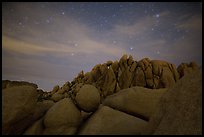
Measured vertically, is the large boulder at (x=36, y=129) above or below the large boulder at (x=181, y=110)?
below

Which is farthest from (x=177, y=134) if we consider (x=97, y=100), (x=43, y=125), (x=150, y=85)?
(x=150, y=85)

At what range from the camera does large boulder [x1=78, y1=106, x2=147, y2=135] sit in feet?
21.4

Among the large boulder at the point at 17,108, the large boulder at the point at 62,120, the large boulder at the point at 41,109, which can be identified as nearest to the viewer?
the large boulder at the point at 17,108

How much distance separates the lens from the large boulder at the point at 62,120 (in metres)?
7.02

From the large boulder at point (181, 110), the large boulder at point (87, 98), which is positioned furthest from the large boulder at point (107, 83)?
the large boulder at point (181, 110)

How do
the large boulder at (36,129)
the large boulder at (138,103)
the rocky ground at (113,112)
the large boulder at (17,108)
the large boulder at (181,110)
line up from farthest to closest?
the large boulder at (138,103) < the large boulder at (36,129) < the large boulder at (17,108) < the rocky ground at (113,112) < the large boulder at (181,110)

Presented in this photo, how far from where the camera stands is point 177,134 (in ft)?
15.7

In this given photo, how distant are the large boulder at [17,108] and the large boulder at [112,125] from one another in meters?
2.32

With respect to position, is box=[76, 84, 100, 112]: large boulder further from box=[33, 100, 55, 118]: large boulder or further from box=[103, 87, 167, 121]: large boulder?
box=[33, 100, 55, 118]: large boulder

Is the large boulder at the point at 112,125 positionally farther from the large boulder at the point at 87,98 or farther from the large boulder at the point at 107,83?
the large boulder at the point at 107,83

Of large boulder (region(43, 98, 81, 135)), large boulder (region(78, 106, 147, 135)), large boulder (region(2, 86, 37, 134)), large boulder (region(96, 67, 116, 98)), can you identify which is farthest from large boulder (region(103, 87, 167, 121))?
large boulder (region(96, 67, 116, 98))

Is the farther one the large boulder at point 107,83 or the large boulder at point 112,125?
the large boulder at point 107,83

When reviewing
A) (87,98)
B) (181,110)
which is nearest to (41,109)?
(87,98)

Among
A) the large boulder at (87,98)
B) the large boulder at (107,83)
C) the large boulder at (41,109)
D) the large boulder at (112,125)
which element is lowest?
the large boulder at (107,83)
